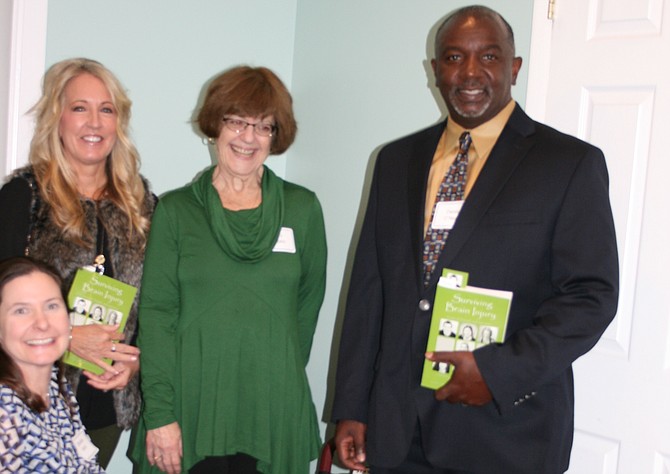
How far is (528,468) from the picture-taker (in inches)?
71.5

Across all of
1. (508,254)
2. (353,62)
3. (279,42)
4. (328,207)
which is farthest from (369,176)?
(508,254)

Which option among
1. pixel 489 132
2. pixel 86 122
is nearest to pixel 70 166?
pixel 86 122

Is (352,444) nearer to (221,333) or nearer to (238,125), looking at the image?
(221,333)

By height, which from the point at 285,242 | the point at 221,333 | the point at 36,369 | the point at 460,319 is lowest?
the point at 36,369

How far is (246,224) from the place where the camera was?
243 cm

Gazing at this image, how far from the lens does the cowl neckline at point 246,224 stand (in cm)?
237

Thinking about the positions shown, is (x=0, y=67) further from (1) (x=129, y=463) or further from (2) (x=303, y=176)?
(1) (x=129, y=463)

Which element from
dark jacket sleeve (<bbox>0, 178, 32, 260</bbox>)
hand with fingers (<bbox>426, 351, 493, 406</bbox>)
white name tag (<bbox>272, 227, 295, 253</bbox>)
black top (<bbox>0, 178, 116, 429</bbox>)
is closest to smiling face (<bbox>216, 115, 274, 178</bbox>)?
white name tag (<bbox>272, 227, 295, 253</bbox>)

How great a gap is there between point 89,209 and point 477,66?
1381 mm

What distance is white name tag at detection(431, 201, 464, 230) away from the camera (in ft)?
6.23

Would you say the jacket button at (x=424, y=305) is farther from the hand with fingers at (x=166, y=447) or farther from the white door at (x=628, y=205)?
the hand with fingers at (x=166, y=447)

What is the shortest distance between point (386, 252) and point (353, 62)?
Answer: 1.60 meters

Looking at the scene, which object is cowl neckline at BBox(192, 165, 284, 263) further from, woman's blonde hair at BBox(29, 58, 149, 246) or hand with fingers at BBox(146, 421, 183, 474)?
hand with fingers at BBox(146, 421, 183, 474)

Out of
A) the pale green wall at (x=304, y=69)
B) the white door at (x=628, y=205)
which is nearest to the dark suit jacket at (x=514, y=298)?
the white door at (x=628, y=205)
